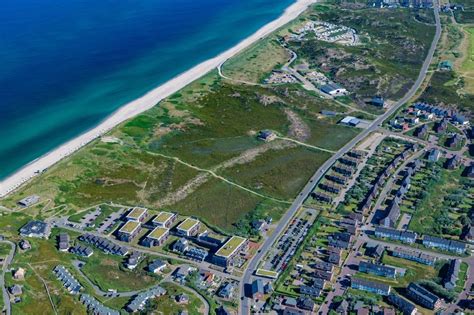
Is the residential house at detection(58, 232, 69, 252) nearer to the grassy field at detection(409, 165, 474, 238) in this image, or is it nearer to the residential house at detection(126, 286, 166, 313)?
the residential house at detection(126, 286, 166, 313)

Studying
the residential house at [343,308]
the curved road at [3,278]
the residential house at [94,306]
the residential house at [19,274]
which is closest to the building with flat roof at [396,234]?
the residential house at [343,308]

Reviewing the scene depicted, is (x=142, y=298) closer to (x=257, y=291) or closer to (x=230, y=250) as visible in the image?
(x=230, y=250)

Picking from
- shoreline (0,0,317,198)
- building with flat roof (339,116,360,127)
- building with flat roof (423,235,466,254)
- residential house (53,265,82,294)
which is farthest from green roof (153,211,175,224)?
building with flat roof (339,116,360,127)

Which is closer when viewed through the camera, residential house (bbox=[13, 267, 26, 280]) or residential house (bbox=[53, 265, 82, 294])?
residential house (bbox=[53, 265, 82, 294])

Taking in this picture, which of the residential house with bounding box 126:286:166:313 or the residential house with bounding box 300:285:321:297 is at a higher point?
the residential house with bounding box 126:286:166:313

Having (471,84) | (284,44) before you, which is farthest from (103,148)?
(471,84)

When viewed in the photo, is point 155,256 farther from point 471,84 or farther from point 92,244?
point 471,84

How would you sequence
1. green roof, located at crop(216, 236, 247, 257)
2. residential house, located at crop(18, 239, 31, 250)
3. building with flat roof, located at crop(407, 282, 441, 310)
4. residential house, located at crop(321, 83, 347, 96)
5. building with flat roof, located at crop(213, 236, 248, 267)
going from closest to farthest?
building with flat roof, located at crop(407, 282, 441, 310) → building with flat roof, located at crop(213, 236, 248, 267) → green roof, located at crop(216, 236, 247, 257) → residential house, located at crop(18, 239, 31, 250) → residential house, located at crop(321, 83, 347, 96)
